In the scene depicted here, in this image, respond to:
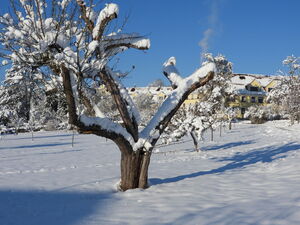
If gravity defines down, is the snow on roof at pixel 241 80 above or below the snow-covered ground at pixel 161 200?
above

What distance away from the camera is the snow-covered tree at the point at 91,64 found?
17.0 feet

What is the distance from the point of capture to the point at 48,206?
5488 mm

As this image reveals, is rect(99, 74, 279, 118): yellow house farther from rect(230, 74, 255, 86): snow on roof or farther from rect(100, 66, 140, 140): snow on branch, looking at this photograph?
rect(100, 66, 140, 140): snow on branch

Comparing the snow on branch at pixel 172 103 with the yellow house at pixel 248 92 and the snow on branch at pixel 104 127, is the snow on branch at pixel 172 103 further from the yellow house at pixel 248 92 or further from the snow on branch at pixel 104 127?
the yellow house at pixel 248 92

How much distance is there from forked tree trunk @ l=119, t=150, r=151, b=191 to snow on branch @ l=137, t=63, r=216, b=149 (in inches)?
17.1

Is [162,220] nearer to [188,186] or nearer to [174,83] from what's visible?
[188,186]

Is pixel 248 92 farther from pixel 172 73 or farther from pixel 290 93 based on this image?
pixel 172 73

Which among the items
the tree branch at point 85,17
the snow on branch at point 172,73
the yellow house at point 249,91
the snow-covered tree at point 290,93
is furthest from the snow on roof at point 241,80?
the tree branch at point 85,17

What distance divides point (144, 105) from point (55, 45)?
180 feet

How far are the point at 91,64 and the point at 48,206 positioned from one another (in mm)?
2902

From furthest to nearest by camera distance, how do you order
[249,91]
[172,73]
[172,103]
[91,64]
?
[249,91] < [172,73] < [172,103] < [91,64]

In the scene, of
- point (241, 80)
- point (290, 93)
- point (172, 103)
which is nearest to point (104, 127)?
point (172, 103)

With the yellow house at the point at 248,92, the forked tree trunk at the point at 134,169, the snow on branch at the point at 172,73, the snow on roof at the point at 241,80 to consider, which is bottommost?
the forked tree trunk at the point at 134,169

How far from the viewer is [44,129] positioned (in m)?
42.2
